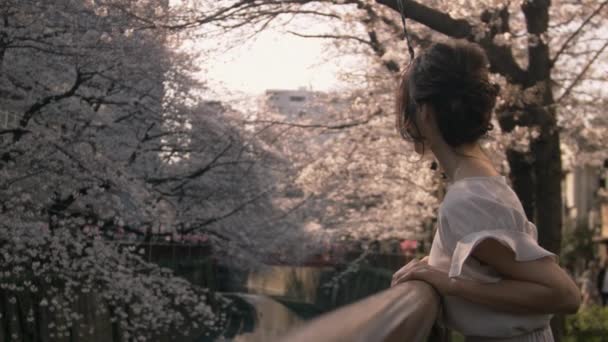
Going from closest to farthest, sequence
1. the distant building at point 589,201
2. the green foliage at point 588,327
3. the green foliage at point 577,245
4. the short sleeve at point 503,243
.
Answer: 1. the short sleeve at point 503,243
2. the green foliage at point 588,327
3. the green foliage at point 577,245
4. the distant building at point 589,201

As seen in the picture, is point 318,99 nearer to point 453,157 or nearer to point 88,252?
point 88,252

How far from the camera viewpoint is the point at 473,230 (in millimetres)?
1881

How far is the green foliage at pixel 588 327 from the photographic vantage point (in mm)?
12155

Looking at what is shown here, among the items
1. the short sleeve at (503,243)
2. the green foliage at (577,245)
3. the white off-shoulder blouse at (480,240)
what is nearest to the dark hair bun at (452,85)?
the white off-shoulder blouse at (480,240)

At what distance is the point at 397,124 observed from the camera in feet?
7.04

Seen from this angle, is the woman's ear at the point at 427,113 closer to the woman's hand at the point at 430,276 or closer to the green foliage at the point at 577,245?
the woman's hand at the point at 430,276

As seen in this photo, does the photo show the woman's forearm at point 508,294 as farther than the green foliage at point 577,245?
No

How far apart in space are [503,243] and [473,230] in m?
0.06

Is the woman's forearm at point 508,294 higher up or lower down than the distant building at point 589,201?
higher up

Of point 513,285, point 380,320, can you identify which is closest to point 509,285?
point 513,285

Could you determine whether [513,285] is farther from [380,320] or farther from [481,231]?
[380,320]

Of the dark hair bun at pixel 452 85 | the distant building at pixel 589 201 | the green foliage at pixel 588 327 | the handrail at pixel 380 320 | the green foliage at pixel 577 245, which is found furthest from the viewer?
the distant building at pixel 589 201

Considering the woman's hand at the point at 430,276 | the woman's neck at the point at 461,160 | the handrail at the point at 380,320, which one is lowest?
the woman's hand at the point at 430,276

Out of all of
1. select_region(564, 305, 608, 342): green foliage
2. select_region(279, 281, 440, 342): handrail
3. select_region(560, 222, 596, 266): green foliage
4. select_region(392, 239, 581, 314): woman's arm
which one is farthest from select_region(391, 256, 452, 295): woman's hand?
select_region(560, 222, 596, 266): green foliage
